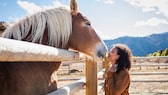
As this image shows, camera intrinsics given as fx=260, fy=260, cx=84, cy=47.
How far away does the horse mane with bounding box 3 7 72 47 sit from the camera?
2106 millimetres

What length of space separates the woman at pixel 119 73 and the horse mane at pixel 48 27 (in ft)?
2.02

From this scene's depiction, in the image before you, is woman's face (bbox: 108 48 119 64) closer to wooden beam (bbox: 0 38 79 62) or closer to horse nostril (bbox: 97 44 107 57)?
horse nostril (bbox: 97 44 107 57)

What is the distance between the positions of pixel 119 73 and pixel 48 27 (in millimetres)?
959

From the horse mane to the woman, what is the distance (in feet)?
2.02

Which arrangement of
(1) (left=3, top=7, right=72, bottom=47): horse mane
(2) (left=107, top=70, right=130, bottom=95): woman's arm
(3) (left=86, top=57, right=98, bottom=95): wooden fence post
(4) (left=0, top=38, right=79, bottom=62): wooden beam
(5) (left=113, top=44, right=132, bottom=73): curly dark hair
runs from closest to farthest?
(4) (left=0, top=38, right=79, bottom=62): wooden beam → (1) (left=3, top=7, right=72, bottom=47): horse mane → (2) (left=107, top=70, right=130, bottom=95): woman's arm → (5) (left=113, top=44, right=132, bottom=73): curly dark hair → (3) (left=86, top=57, right=98, bottom=95): wooden fence post

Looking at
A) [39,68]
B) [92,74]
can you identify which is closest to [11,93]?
[39,68]

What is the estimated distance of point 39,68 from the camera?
79.4 inches

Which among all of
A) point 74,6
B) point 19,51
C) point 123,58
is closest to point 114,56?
point 123,58

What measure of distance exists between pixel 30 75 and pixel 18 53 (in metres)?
0.73

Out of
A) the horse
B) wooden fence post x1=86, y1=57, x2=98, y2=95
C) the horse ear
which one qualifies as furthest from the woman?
the horse ear

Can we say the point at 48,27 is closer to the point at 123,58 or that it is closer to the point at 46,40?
the point at 46,40

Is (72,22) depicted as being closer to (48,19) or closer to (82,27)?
(82,27)

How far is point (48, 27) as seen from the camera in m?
2.27

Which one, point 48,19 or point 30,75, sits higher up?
point 48,19
